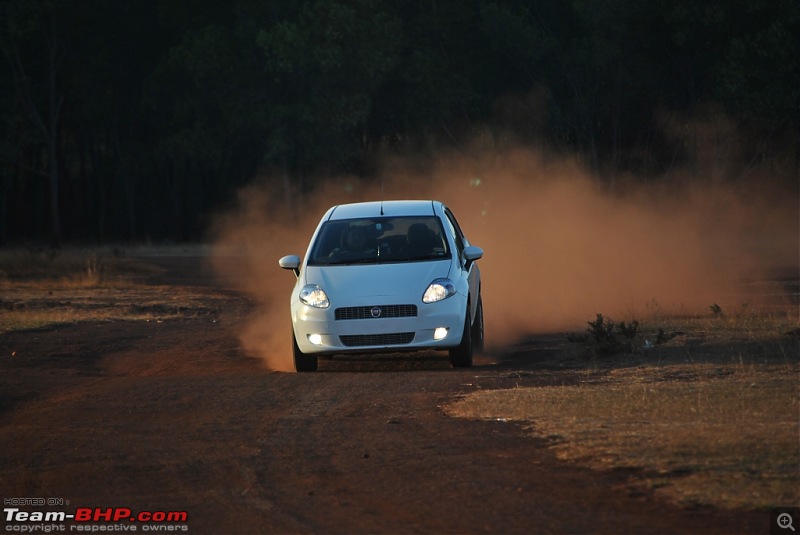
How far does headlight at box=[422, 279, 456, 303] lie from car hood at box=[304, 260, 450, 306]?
56 mm

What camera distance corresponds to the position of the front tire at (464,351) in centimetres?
1389

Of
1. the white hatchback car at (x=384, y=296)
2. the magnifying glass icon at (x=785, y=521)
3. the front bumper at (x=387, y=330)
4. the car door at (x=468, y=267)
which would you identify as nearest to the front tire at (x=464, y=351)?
the white hatchback car at (x=384, y=296)

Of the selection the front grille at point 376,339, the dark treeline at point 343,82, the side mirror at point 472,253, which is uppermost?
the dark treeline at point 343,82

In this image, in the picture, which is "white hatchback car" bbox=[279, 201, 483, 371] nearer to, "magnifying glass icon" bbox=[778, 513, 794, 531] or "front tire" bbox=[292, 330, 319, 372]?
"front tire" bbox=[292, 330, 319, 372]

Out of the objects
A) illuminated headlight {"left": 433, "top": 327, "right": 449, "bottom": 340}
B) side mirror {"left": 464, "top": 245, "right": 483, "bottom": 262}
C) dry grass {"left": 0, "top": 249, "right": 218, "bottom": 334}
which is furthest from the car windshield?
dry grass {"left": 0, "top": 249, "right": 218, "bottom": 334}

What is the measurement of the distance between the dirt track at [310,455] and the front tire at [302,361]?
0.69 ft

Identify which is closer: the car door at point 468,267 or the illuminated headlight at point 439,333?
the illuminated headlight at point 439,333

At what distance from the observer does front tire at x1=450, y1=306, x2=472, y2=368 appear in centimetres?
1389

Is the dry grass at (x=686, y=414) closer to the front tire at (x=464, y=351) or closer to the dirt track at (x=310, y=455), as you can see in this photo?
the dirt track at (x=310, y=455)

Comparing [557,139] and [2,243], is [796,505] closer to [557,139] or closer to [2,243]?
[557,139]

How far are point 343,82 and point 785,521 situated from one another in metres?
55.2

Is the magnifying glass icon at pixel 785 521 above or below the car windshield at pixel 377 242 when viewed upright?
below

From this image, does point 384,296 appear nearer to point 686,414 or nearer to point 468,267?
point 468,267

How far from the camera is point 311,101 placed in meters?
59.6
